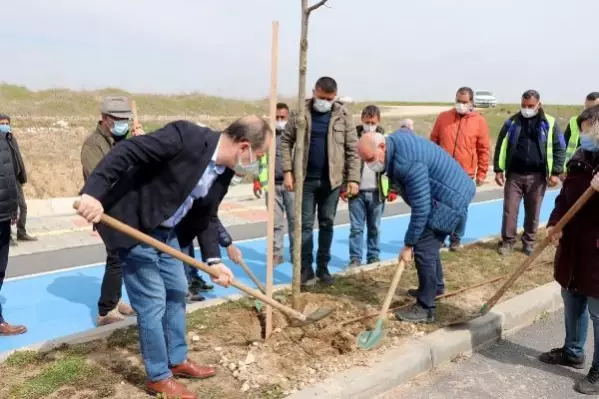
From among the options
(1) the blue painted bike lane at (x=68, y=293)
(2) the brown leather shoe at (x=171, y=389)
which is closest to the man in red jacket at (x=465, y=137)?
(1) the blue painted bike lane at (x=68, y=293)

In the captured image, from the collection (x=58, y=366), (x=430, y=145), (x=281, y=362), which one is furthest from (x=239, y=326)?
(x=430, y=145)

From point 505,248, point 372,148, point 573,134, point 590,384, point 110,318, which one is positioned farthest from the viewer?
point 573,134

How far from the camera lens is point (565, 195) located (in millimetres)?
4047

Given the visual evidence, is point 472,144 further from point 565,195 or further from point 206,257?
point 206,257

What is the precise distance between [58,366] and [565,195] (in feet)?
11.8

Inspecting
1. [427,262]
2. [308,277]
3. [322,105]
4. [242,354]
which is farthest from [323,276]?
[242,354]

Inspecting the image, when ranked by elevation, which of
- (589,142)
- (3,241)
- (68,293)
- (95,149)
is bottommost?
(68,293)

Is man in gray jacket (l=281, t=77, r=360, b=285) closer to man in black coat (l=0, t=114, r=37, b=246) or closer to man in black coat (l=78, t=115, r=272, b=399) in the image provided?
man in black coat (l=78, t=115, r=272, b=399)

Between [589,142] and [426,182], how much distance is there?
1.10m

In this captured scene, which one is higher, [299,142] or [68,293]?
[299,142]

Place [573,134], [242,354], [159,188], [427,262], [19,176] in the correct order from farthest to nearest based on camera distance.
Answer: [19,176] < [573,134] < [427,262] < [242,354] < [159,188]

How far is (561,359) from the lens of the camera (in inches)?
168

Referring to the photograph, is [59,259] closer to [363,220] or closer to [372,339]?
[363,220]

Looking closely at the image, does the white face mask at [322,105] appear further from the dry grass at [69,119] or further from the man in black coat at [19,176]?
the man in black coat at [19,176]
